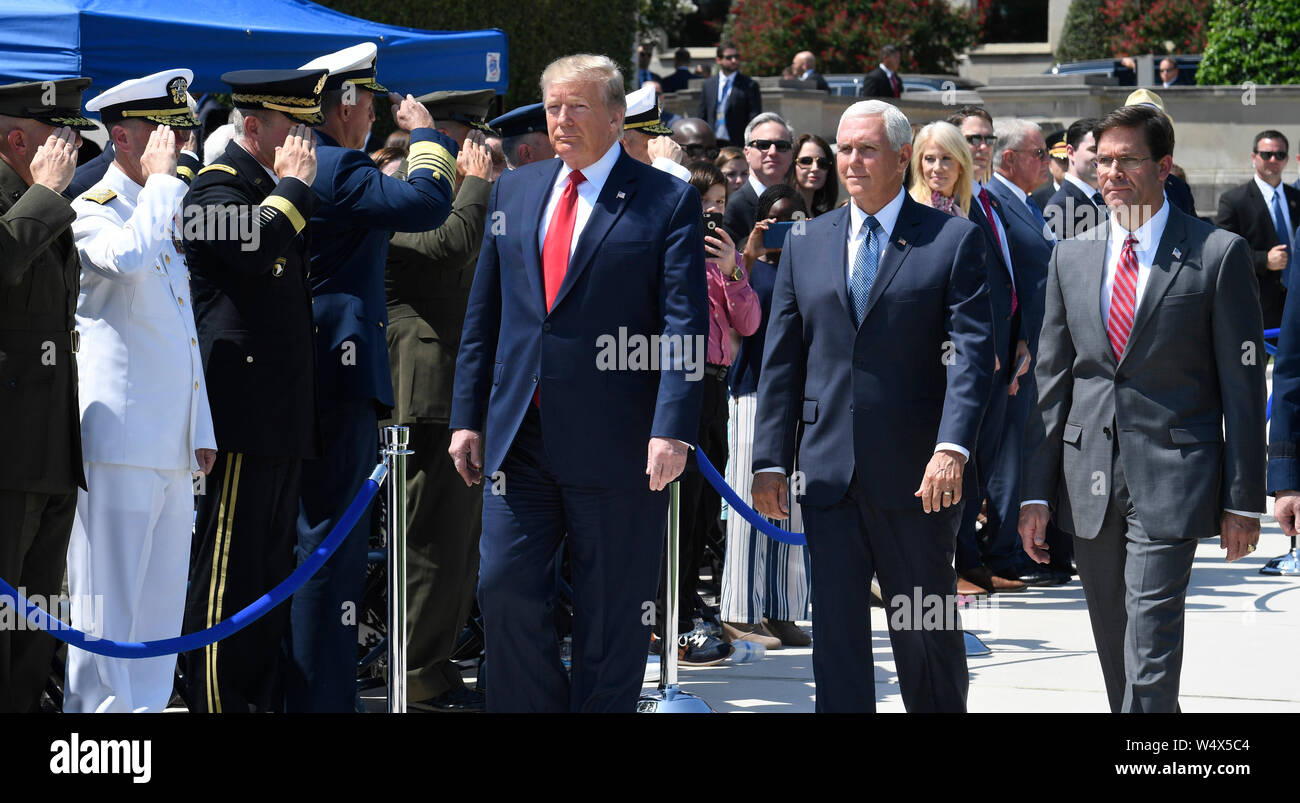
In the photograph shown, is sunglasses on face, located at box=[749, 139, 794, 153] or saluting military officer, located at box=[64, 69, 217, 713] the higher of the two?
sunglasses on face, located at box=[749, 139, 794, 153]

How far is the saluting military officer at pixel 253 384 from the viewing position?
19.6ft

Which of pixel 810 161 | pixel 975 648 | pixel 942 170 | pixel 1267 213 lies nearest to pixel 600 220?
pixel 942 170

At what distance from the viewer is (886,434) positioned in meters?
5.45

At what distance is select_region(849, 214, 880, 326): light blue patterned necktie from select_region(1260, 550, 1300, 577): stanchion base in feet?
18.8

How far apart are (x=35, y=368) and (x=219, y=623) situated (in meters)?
1.06

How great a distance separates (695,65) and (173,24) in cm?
3311

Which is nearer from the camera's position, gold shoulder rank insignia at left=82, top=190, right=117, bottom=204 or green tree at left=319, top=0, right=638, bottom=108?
gold shoulder rank insignia at left=82, top=190, right=117, bottom=204

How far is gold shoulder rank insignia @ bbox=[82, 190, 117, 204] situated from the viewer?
602 cm

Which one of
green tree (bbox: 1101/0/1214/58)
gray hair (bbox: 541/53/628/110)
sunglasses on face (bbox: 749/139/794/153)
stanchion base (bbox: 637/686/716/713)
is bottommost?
stanchion base (bbox: 637/686/716/713)

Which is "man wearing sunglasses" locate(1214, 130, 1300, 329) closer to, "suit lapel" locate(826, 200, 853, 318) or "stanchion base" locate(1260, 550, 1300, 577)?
"stanchion base" locate(1260, 550, 1300, 577)

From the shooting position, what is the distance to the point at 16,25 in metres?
9.16

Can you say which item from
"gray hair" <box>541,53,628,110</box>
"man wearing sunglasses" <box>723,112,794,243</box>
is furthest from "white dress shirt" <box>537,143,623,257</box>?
"man wearing sunglasses" <box>723,112,794,243</box>

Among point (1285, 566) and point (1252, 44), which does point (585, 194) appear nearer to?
Result: point (1285, 566)

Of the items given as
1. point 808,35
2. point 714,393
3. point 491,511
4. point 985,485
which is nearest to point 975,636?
point 985,485
